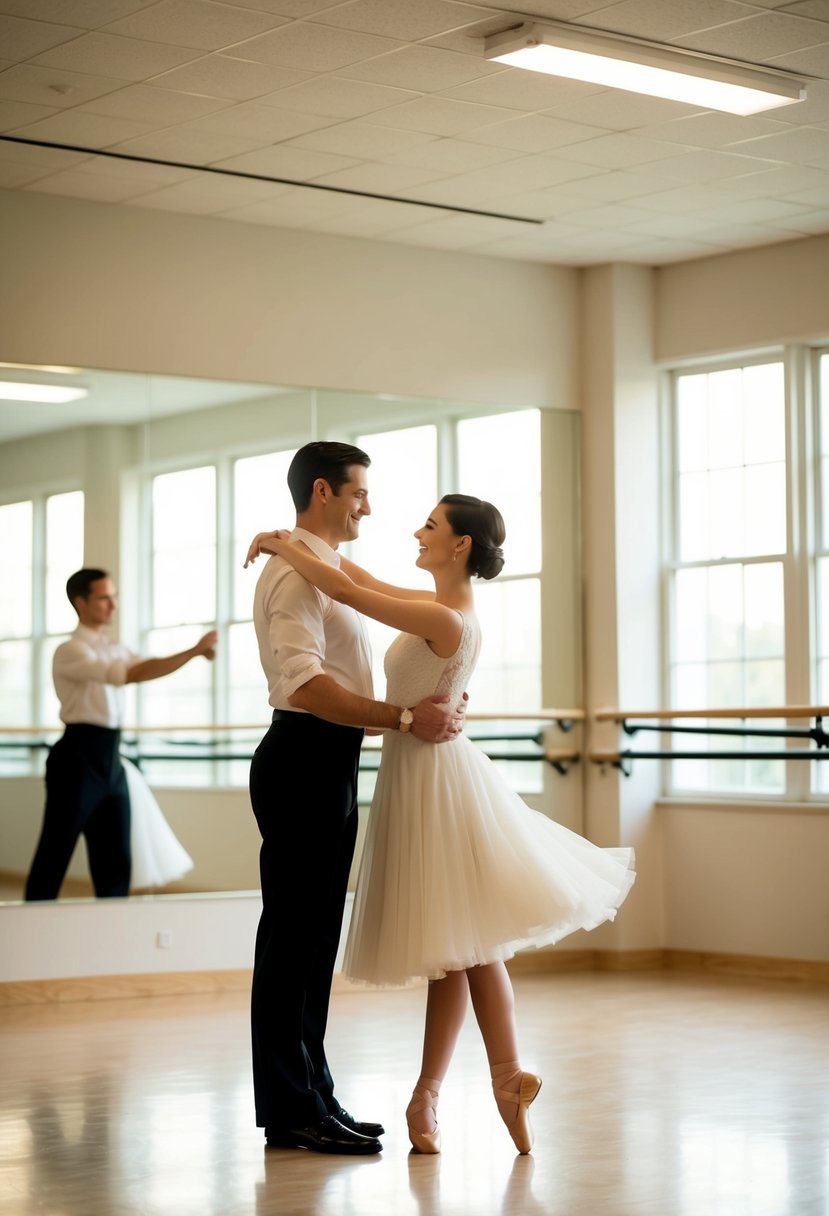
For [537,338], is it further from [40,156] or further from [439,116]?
[40,156]

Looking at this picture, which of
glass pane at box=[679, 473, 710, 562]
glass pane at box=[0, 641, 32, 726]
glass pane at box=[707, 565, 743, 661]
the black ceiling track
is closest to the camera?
the black ceiling track

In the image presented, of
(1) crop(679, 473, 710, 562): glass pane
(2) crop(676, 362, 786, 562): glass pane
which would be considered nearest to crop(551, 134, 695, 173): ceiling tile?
(2) crop(676, 362, 786, 562): glass pane

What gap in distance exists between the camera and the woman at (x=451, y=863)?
3992mm

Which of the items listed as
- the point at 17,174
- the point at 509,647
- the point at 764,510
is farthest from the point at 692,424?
the point at 17,174

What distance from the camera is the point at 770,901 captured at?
7.33m

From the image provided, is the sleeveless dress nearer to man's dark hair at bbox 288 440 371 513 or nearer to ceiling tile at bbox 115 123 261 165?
man's dark hair at bbox 288 440 371 513

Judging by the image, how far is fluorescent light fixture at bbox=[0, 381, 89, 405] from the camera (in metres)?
6.51

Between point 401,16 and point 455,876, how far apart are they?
8.08ft

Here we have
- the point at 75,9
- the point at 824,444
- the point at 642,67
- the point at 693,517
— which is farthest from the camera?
the point at 693,517

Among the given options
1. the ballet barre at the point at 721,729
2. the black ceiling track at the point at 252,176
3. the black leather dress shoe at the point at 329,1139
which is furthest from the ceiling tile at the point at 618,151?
the black leather dress shoe at the point at 329,1139

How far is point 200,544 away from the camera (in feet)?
22.7

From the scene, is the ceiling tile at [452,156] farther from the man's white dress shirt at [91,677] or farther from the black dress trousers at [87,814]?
the black dress trousers at [87,814]

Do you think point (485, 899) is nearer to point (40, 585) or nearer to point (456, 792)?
point (456, 792)

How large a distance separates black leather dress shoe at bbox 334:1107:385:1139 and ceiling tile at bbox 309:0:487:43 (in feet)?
9.80
